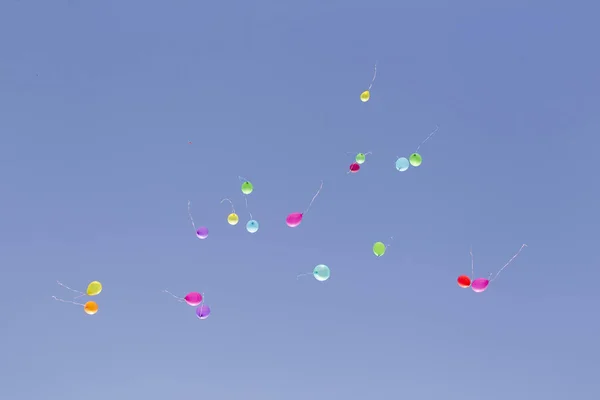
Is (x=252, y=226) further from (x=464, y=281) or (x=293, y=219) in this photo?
(x=464, y=281)

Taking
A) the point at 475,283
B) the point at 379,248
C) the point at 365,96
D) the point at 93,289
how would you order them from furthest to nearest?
1. the point at 365,96
2. the point at 379,248
3. the point at 93,289
4. the point at 475,283

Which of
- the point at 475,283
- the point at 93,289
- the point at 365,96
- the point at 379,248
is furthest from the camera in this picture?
the point at 365,96

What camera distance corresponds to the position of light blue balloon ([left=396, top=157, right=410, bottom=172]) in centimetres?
625

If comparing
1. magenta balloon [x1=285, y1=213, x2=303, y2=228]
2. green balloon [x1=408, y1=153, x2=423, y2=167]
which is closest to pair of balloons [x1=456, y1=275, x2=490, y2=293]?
green balloon [x1=408, y1=153, x2=423, y2=167]

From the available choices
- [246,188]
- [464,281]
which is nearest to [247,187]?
[246,188]

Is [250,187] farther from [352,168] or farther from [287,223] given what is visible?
[352,168]

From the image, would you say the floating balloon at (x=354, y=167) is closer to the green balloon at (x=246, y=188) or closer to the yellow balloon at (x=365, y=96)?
the yellow balloon at (x=365, y=96)

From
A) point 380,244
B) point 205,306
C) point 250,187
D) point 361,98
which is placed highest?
point 361,98

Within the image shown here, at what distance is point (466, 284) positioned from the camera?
19.7 feet

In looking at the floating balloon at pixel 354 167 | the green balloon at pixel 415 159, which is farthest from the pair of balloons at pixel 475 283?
the floating balloon at pixel 354 167

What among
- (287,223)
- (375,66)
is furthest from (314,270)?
(375,66)

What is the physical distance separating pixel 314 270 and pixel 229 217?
117 cm

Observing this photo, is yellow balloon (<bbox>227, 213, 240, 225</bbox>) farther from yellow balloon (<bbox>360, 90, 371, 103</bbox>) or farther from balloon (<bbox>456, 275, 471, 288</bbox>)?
balloon (<bbox>456, 275, 471, 288</bbox>)

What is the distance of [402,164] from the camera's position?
6250mm
